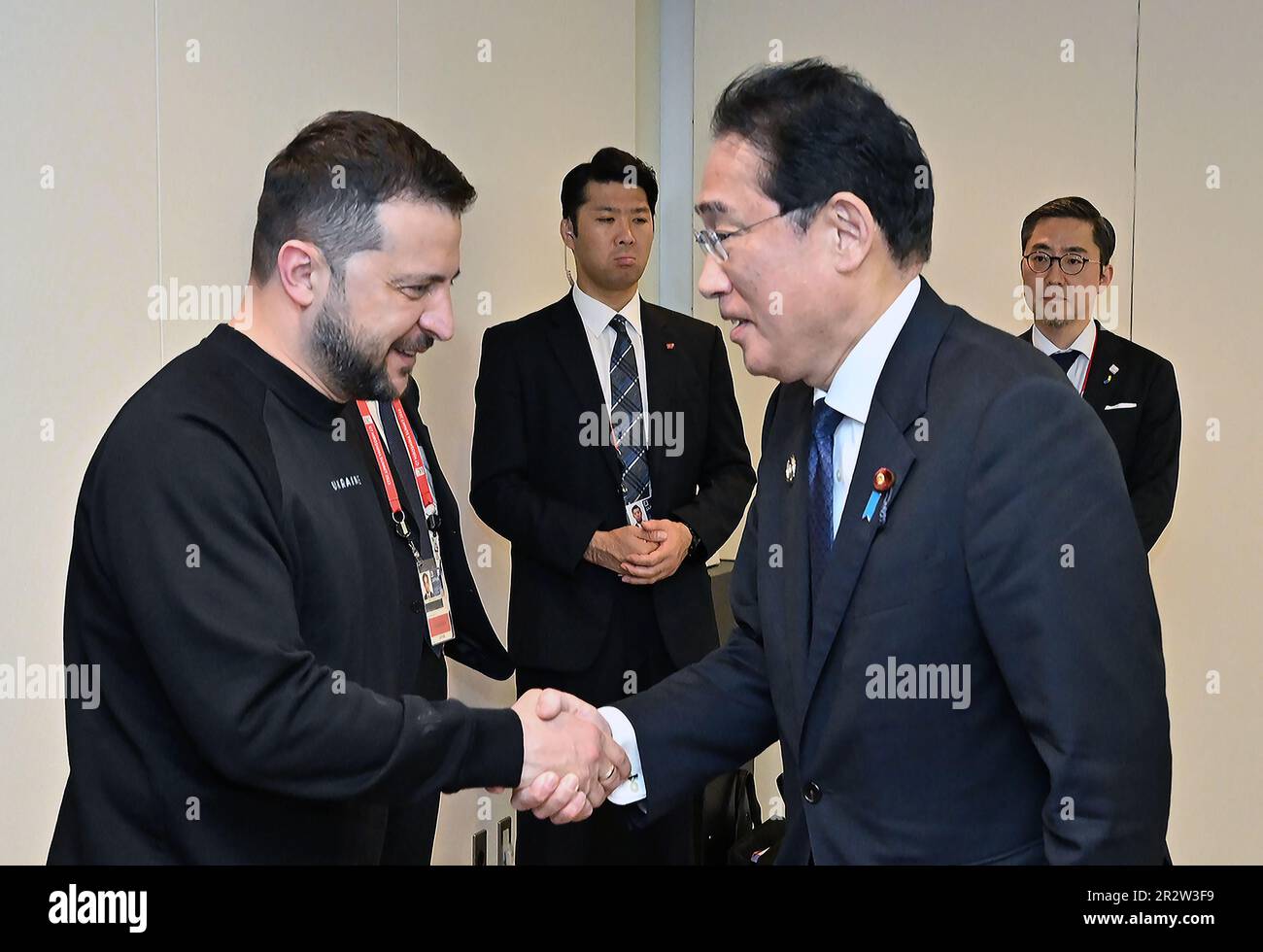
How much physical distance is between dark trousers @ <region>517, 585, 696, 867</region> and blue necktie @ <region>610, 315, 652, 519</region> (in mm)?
295

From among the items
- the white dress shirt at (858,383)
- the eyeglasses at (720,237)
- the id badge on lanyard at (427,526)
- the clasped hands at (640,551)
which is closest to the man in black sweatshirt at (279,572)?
the eyeglasses at (720,237)

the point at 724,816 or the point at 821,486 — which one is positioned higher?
the point at 821,486

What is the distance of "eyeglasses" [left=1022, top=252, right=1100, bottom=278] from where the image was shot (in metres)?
4.16

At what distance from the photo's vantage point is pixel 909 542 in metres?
1.76

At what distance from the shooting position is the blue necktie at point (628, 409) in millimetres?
3875

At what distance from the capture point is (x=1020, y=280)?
16.5ft

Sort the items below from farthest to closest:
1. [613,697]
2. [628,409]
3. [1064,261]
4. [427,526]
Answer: [1064,261] < [628,409] < [613,697] < [427,526]

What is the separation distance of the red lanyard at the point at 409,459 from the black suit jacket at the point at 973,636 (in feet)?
4.00

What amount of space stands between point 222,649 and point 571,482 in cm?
218

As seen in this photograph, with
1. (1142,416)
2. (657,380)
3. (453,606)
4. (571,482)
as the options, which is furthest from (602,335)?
(1142,416)

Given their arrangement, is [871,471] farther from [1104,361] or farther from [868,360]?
[1104,361]

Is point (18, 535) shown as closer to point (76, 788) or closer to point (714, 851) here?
point (76, 788)
